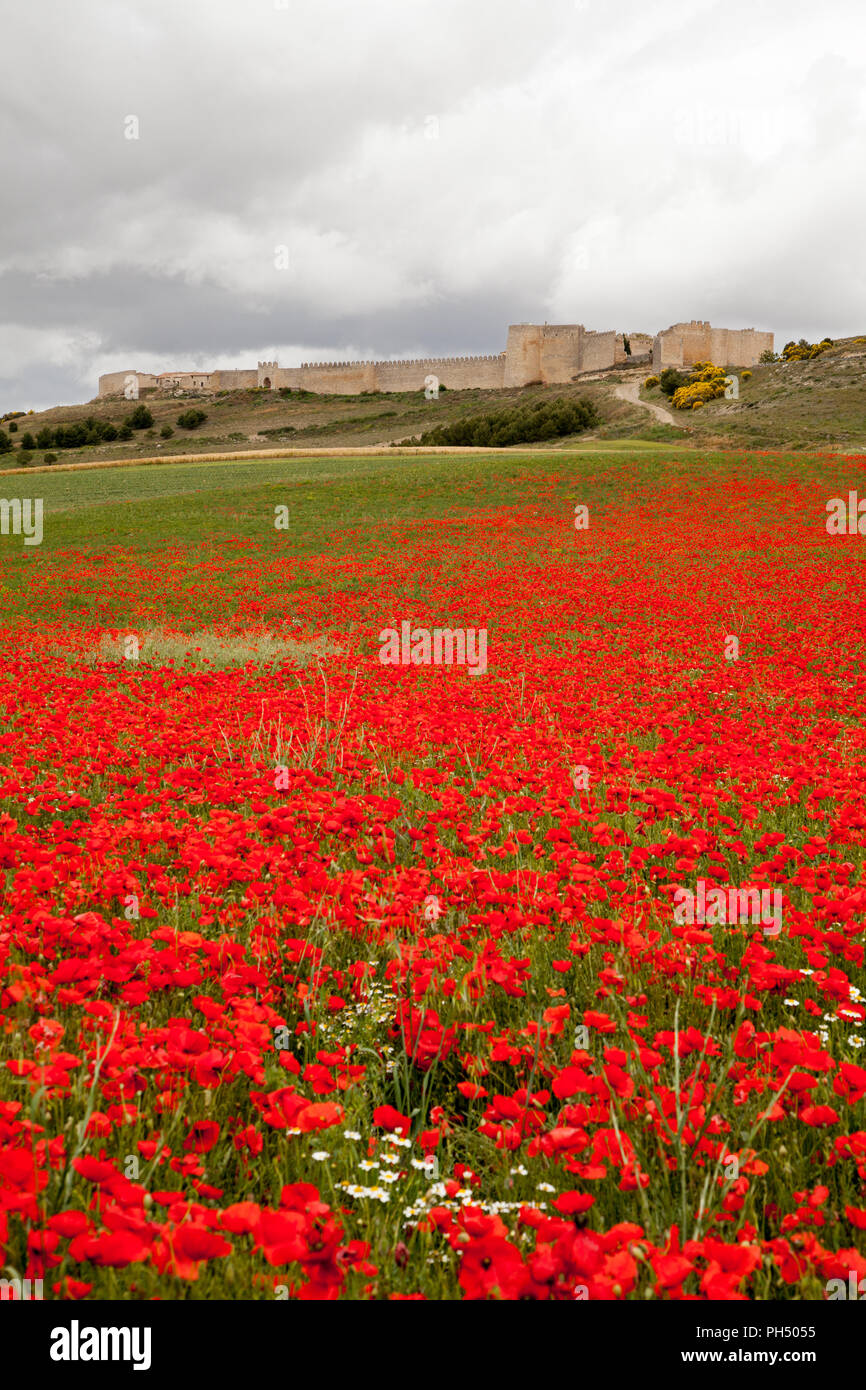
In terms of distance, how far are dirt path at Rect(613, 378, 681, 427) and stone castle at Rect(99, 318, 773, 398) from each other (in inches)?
486

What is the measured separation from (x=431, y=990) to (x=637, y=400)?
80966 mm

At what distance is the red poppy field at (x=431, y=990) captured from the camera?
203 centimetres

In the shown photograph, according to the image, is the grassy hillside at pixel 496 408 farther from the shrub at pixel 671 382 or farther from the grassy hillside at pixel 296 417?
the shrub at pixel 671 382

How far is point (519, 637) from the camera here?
1435cm

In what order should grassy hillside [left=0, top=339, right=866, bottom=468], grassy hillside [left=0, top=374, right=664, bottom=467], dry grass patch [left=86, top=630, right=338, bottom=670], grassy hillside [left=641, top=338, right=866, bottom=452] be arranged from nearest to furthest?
dry grass patch [left=86, top=630, right=338, bottom=670], grassy hillside [left=641, top=338, right=866, bottom=452], grassy hillside [left=0, top=339, right=866, bottom=468], grassy hillside [left=0, top=374, right=664, bottom=467]

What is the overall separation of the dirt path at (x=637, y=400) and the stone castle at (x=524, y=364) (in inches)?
486

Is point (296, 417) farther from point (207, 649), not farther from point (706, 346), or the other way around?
point (207, 649)

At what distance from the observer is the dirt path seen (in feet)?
206

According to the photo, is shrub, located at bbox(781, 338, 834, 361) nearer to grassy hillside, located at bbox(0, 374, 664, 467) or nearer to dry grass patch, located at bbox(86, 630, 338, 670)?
grassy hillside, located at bbox(0, 374, 664, 467)

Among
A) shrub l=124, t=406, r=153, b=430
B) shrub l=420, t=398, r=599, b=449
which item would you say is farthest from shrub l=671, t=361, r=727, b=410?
shrub l=124, t=406, r=153, b=430

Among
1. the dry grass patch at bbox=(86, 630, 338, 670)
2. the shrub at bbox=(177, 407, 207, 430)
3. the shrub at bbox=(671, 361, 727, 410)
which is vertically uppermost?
the shrub at bbox=(177, 407, 207, 430)

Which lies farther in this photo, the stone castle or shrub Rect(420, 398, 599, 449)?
the stone castle

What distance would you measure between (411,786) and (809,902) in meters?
2.98

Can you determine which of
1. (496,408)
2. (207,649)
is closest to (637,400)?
(496,408)
